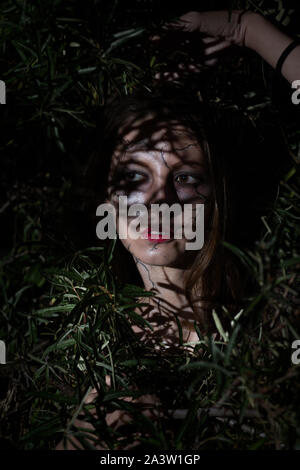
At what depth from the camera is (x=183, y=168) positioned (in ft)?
2.87

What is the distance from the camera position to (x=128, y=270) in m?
1.13

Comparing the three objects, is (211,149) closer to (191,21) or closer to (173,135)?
(173,135)

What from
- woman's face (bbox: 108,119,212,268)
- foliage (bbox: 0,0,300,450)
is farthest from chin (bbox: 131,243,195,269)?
foliage (bbox: 0,0,300,450)

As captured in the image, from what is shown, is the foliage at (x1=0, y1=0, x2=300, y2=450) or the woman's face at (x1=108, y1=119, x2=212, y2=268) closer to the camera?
the foliage at (x1=0, y1=0, x2=300, y2=450)

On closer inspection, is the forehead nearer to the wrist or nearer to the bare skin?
the bare skin

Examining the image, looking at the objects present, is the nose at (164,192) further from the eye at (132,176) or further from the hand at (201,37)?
the hand at (201,37)

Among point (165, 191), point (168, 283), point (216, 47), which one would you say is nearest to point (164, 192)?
point (165, 191)

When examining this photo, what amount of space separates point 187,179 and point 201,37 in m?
0.33

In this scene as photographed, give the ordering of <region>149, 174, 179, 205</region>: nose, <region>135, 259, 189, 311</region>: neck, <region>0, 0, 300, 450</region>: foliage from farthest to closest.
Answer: <region>135, 259, 189, 311</region>: neck, <region>149, 174, 179, 205</region>: nose, <region>0, 0, 300, 450</region>: foliage

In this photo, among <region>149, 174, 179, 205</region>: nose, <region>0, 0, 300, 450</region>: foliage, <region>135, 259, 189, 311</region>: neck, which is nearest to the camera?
<region>0, 0, 300, 450</region>: foliage

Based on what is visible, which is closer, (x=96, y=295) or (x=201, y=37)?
(x=96, y=295)

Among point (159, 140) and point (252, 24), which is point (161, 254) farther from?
point (252, 24)

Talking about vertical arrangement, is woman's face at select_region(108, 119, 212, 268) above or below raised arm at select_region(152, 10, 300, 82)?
below

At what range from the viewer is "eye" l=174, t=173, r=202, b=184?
0.88 meters
